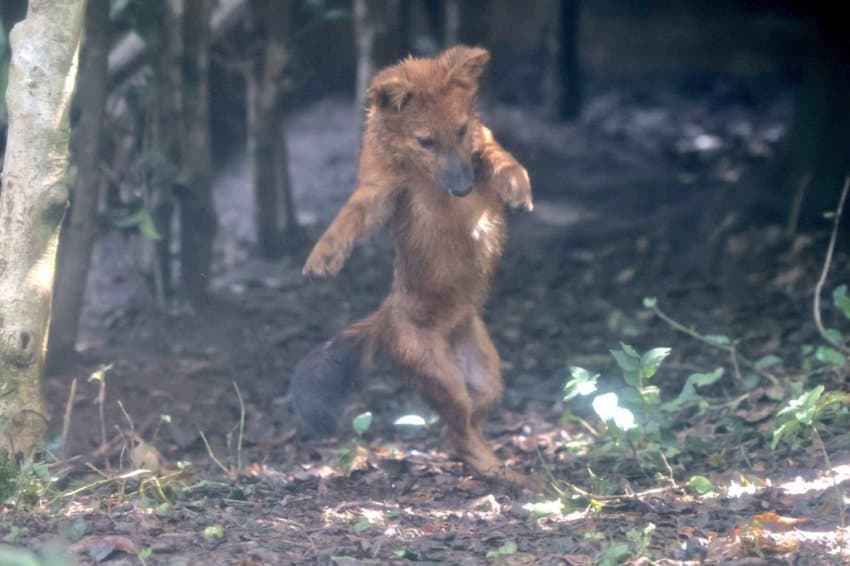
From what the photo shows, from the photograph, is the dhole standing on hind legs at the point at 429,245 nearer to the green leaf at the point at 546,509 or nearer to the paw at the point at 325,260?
the paw at the point at 325,260

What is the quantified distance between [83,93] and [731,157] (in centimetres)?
728

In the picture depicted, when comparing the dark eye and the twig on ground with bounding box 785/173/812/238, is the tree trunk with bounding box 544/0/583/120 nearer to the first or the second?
the twig on ground with bounding box 785/173/812/238

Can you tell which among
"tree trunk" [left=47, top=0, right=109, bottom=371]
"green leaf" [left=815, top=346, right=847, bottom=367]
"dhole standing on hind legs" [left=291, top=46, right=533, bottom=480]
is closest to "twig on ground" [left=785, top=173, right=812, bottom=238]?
"green leaf" [left=815, top=346, right=847, bottom=367]

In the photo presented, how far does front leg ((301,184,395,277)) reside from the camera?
5277mm

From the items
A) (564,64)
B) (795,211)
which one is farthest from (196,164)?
(564,64)

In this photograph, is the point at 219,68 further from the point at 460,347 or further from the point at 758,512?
the point at 758,512

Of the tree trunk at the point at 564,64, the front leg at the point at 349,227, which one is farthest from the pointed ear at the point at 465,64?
the tree trunk at the point at 564,64

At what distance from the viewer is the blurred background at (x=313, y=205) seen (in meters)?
7.20

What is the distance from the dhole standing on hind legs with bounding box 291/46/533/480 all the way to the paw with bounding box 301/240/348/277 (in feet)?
0.83

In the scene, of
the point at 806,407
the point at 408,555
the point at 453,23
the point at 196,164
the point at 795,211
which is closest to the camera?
the point at 408,555

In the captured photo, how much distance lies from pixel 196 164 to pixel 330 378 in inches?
109

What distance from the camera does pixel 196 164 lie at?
317 inches

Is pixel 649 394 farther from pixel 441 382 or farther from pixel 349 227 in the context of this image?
pixel 349 227

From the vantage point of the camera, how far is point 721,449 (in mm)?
5742
